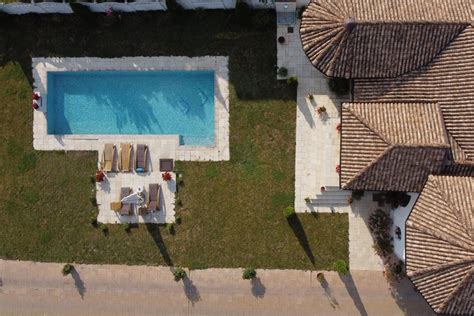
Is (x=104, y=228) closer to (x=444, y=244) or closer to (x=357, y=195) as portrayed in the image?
(x=357, y=195)

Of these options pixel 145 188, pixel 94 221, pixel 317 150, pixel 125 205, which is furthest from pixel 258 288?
pixel 94 221

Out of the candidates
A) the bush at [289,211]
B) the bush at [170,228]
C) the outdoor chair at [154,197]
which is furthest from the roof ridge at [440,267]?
the outdoor chair at [154,197]

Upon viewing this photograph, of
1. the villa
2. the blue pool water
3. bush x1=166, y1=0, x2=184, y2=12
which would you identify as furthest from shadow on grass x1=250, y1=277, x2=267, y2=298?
bush x1=166, y1=0, x2=184, y2=12

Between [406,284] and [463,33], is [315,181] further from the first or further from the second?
[463,33]

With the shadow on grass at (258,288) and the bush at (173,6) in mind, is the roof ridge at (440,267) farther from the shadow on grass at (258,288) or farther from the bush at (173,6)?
the bush at (173,6)

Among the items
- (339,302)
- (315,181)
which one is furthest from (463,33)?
(339,302)

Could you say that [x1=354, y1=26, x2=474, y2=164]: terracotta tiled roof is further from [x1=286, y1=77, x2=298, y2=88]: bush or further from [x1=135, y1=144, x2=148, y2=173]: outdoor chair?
[x1=135, y1=144, x2=148, y2=173]: outdoor chair
